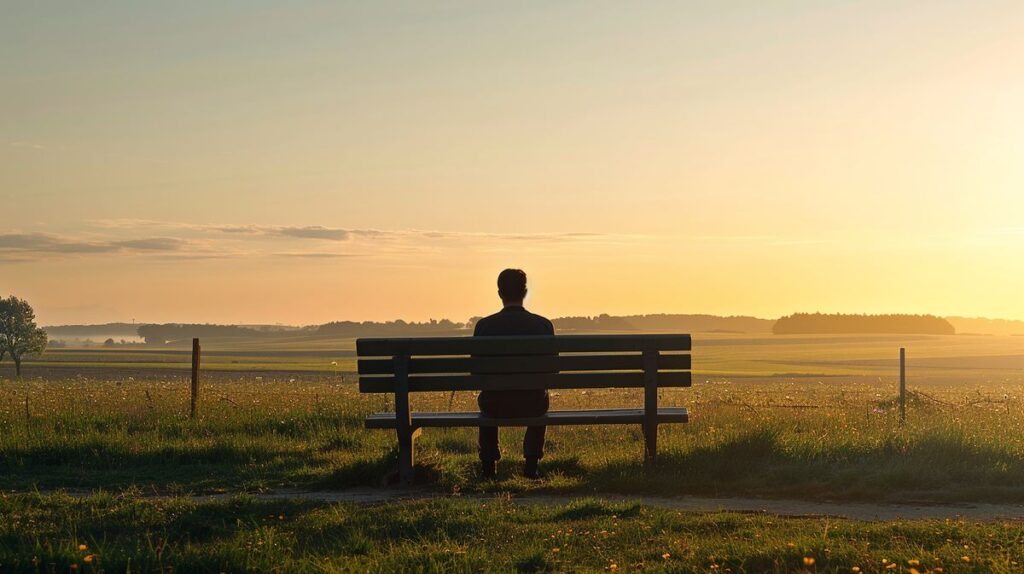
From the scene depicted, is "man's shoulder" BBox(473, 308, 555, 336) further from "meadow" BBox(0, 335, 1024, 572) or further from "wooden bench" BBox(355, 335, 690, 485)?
"meadow" BBox(0, 335, 1024, 572)

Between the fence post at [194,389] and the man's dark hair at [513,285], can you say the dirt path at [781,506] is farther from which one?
the fence post at [194,389]

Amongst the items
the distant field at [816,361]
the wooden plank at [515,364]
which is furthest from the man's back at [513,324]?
the distant field at [816,361]

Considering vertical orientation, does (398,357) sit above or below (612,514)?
above

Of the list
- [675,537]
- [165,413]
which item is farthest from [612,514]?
[165,413]

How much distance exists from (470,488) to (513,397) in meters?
1.08

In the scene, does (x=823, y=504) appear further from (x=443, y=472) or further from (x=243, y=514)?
(x=243, y=514)

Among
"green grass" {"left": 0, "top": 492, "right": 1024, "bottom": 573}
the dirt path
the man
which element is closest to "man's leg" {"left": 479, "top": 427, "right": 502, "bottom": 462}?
the man

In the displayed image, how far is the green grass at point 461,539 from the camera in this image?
5.82m

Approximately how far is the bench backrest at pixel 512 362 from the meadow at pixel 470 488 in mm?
769

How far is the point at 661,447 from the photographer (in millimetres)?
10750

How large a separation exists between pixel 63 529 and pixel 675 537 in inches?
158

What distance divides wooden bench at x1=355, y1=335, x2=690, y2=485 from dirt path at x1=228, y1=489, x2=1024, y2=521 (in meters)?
0.84

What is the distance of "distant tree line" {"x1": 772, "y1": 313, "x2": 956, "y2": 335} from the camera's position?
151250 mm

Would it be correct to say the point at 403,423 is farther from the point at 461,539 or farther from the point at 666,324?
the point at 666,324
